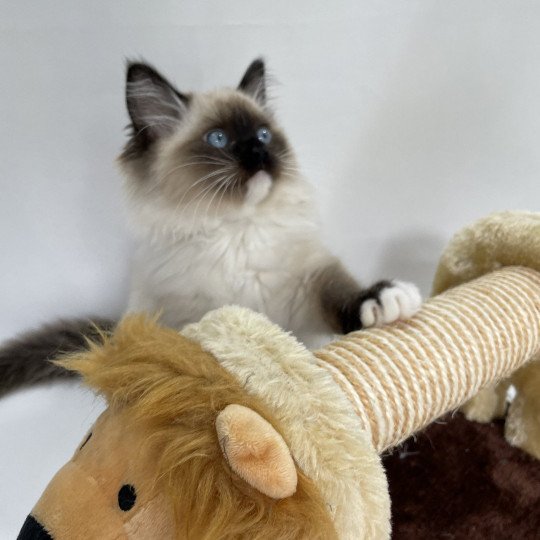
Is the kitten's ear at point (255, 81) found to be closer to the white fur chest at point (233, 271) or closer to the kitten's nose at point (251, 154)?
the kitten's nose at point (251, 154)

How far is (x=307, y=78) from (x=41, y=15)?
62 centimetres

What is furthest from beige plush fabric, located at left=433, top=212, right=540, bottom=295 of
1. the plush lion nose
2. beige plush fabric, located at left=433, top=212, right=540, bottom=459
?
the plush lion nose

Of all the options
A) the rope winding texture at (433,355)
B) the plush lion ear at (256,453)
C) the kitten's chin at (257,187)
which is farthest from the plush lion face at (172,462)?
the kitten's chin at (257,187)

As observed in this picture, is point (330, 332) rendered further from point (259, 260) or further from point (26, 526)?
point (26, 526)

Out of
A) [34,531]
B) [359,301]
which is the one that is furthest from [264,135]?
[34,531]

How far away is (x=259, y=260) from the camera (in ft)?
3.34

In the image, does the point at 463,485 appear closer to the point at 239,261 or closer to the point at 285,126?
the point at 239,261

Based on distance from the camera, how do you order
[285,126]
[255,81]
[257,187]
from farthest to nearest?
[285,126], [255,81], [257,187]

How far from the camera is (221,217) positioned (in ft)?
3.33

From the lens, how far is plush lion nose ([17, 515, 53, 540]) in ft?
1.78

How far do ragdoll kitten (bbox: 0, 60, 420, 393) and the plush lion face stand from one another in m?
0.41

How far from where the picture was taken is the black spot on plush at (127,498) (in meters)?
0.51

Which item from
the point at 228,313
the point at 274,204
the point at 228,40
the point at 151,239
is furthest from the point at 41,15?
the point at 228,313

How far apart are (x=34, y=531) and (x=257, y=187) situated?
0.65 metres
